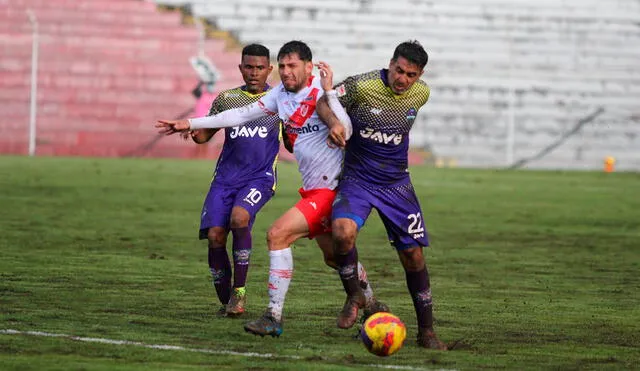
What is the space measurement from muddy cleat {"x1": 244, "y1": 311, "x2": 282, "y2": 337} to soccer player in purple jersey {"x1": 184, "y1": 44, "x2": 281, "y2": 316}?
1429mm

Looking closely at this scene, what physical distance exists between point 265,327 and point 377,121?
5.06 ft

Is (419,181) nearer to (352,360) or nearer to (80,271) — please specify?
(80,271)

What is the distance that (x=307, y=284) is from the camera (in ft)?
39.9

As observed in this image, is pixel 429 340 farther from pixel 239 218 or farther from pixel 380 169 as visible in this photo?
pixel 239 218

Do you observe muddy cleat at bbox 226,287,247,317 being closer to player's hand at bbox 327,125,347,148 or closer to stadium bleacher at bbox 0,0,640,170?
player's hand at bbox 327,125,347,148

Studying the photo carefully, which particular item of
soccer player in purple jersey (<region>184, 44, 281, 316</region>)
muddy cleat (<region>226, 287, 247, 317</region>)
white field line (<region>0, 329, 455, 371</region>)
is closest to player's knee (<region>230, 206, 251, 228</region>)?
soccer player in purple jersey (<region>184, 44, 281, 316</region>)

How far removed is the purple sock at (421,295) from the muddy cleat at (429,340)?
0.10 metres

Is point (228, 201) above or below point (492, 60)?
above

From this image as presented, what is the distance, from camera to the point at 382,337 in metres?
8.16

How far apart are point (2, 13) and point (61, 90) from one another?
2698 mm

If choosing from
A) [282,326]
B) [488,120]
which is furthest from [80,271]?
[488,120]

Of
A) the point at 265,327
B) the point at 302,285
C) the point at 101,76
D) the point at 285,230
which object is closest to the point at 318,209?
the point at 285,230

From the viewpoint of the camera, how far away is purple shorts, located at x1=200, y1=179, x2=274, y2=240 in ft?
34.4

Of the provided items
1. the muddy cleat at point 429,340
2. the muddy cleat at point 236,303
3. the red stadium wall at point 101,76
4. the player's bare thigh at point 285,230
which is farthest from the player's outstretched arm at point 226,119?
the red stadium wall at point 101,76
